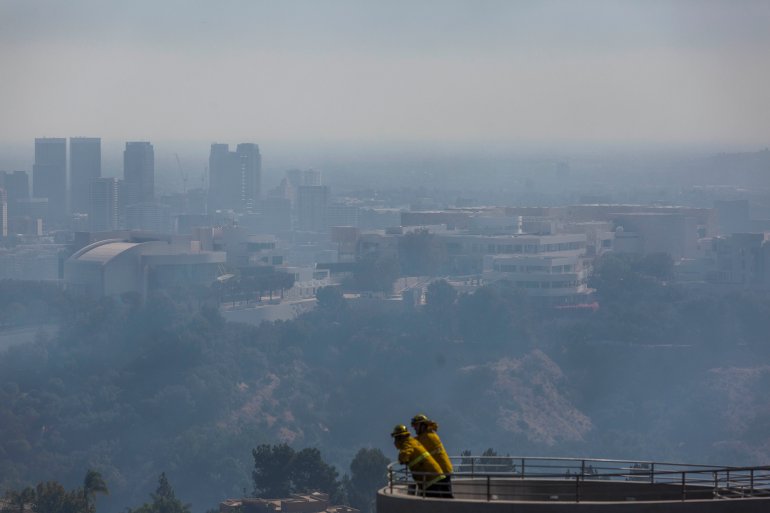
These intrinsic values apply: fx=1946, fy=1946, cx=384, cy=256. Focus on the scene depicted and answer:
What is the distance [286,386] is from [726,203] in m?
63.1

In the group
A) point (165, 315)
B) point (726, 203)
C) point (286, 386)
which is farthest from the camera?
point (726, 203)

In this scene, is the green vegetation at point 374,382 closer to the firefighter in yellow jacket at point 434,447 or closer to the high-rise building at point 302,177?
the firefighter in yellow jacket at point 434,447

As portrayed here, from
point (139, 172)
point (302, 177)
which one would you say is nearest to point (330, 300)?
point (139, 172)

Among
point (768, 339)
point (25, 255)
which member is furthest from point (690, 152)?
point (768, 339)

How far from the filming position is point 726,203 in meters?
150

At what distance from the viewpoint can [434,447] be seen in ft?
50.2

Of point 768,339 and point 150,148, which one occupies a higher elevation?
point 150,148

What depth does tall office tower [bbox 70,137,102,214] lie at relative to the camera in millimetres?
177875

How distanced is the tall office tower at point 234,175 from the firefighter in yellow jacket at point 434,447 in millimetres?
166770

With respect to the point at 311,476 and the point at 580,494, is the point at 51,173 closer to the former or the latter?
the point at 311,476

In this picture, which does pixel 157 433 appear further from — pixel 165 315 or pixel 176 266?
pixel 176 266

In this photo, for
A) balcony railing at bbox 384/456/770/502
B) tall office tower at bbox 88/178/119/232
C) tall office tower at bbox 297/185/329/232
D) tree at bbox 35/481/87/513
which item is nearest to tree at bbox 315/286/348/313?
tall office tower at bbox 297/185/329/232

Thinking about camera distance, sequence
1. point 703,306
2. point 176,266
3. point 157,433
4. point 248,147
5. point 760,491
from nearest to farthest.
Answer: point 760,491
point 157,433
point 703,306
point 176,266
point 248,147

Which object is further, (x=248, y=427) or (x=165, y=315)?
(x=165, y=315)
